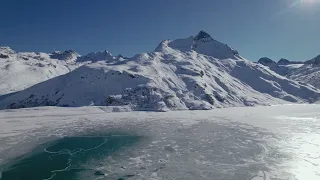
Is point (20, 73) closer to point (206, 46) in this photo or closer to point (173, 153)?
point (206, 46)

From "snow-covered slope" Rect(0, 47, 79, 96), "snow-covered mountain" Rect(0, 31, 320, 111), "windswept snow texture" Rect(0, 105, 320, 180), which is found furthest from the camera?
"snow-covered slope" Rect(0, 47, 79, 96)

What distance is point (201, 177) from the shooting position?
19672 mm

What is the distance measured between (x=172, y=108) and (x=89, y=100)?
24934 millimetres

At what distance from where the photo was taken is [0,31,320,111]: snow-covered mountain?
80.6 metres

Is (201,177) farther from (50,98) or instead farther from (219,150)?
(50,98)

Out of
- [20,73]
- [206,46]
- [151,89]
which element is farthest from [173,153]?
[206,46]

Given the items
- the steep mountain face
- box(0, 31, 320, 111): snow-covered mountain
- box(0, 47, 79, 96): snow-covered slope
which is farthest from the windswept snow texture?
the steep mountain face

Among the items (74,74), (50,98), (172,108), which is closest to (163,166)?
(172,108)

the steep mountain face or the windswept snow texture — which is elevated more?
the steep mountain face

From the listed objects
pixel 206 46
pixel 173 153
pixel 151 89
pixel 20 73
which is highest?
pixel 206 46

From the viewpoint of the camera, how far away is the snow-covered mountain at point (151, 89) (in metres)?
80.6

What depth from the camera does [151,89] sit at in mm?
82688

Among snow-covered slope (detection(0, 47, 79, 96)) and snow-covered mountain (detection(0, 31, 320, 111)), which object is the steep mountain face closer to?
snow-covered mountain (detection(0, 31, 320, 111))

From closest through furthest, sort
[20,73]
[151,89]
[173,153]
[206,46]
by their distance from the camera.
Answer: [173,153]
[151,89]
[20,73]
[206,46]
